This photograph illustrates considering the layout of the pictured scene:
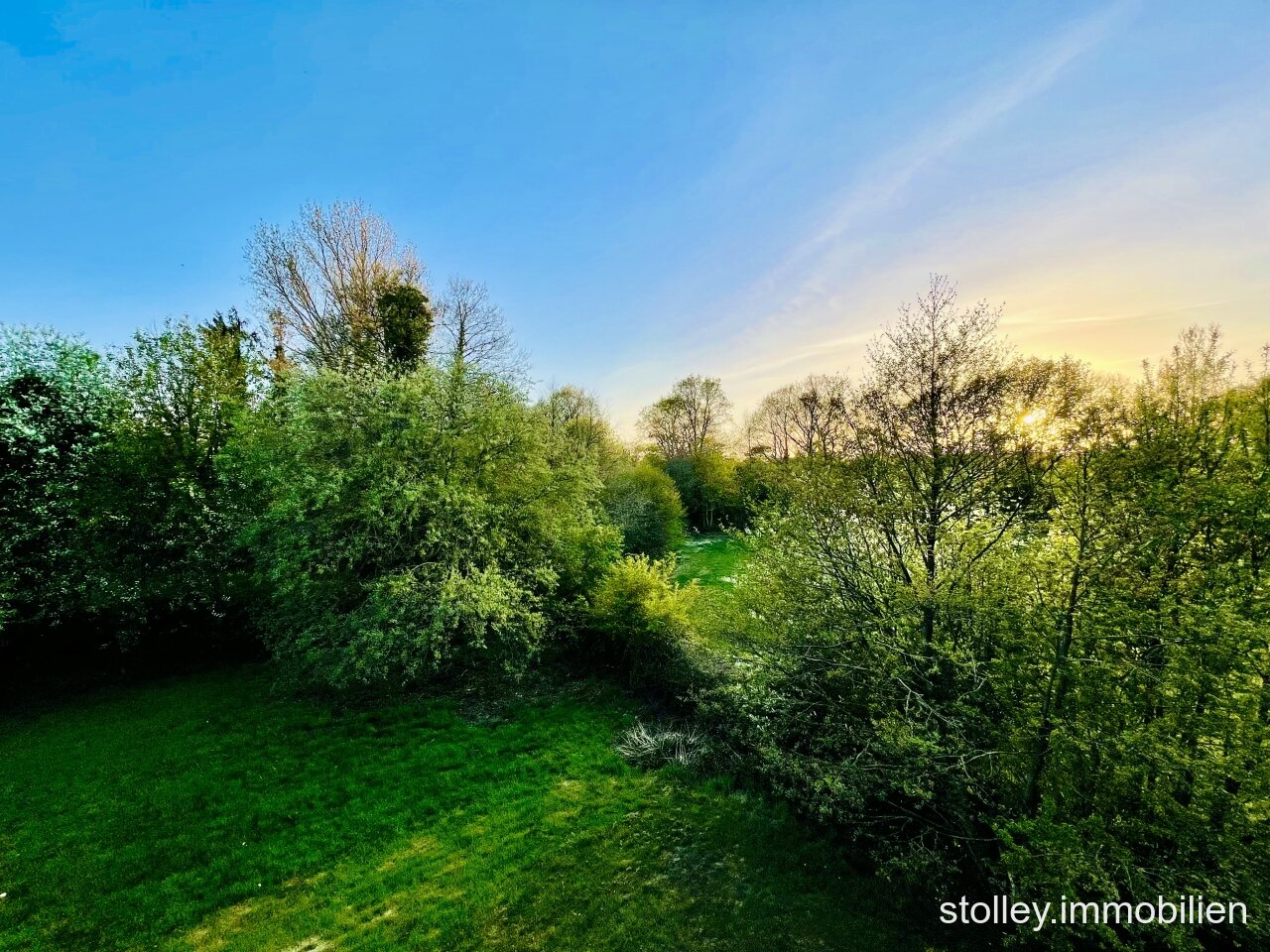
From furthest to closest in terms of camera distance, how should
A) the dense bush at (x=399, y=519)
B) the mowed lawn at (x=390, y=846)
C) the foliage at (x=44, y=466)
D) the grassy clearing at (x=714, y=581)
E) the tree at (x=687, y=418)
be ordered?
the tree at (x=687, y=418) < the foliage at (x=44, y=466) < the dense bush at (x=399, y=519) < the grassy clearing at (x=714, y=581) < the mowed lawn at (x=390, y=846)

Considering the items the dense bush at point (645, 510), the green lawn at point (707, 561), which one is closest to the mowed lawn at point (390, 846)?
the green lawn at point (707, 561)

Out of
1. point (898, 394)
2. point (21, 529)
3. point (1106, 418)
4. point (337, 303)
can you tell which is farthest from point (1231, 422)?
point (337, 303)

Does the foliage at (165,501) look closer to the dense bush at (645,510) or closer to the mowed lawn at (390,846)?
the mowed lawn at (390,846)

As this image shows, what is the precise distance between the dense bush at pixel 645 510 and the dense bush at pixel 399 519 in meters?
12.0

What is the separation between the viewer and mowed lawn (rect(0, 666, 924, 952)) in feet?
21.3

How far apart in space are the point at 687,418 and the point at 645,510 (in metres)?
24.5

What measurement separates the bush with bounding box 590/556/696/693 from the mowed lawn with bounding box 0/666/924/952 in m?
2.17

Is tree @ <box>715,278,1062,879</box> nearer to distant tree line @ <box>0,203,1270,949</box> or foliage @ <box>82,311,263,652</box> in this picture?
distant tree line @ <box>0,203,1270,949</box>

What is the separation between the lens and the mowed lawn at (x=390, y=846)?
6.50m

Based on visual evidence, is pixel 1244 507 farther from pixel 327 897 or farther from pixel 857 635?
pixel 327 897

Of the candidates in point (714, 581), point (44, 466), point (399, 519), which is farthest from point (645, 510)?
point (44, 466)

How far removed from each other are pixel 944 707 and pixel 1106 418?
15.3ft

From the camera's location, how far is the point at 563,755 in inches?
437

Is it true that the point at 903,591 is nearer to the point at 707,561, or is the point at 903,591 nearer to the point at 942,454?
the point at 942,454
